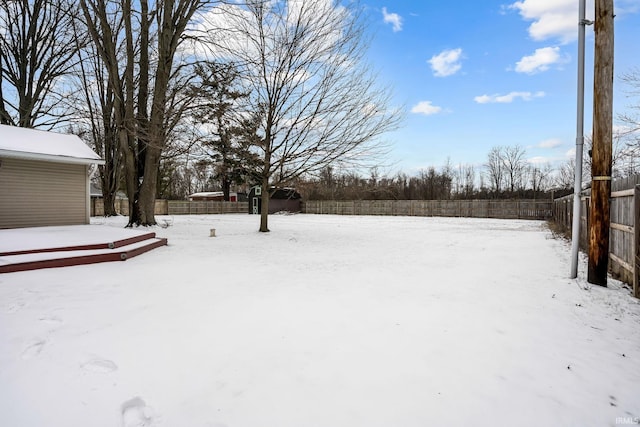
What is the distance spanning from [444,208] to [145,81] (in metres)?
25.4

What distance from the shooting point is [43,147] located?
9625mm

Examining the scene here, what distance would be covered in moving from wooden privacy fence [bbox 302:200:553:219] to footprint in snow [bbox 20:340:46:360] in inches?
1138

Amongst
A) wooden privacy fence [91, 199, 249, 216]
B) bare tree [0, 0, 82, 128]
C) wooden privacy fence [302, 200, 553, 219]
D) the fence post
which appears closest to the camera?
the fence post

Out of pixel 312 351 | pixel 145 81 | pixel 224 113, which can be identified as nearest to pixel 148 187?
pixel 145 81

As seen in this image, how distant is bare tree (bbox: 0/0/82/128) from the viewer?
14.5 meters

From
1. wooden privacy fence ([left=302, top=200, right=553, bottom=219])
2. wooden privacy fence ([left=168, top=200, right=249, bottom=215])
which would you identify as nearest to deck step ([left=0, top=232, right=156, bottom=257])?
wooden privacy fence ([left=168, top=200, right=249, bottom=215])

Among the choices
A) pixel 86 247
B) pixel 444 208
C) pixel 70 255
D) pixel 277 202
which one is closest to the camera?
pixel 70 255

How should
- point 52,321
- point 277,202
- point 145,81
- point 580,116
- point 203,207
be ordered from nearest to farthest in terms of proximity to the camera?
point 52,321 < point 580,116 < point 145,81 < point 203,207 < point 277,202

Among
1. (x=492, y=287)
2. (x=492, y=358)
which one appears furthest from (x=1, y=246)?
(x=492, y=287)

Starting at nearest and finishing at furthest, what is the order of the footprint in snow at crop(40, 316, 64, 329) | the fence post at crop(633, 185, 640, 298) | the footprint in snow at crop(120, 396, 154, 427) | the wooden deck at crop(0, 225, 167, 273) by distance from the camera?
the footprint in snow at crop(120, 396, 154, 427) → the footprint in snow at crop(40, 316, 64, 329) → the fence post at crop(633, 185, 640, 298) → the wooden deck at crop(0, 225, 167, 273)

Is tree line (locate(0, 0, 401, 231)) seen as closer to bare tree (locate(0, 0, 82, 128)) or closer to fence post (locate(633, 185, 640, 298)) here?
bare tree (locate(0, 0, 82, 128))

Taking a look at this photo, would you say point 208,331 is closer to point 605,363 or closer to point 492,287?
point 605,363

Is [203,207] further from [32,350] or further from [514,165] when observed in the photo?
Result: [514,165]

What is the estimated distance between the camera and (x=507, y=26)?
9.69 metres
